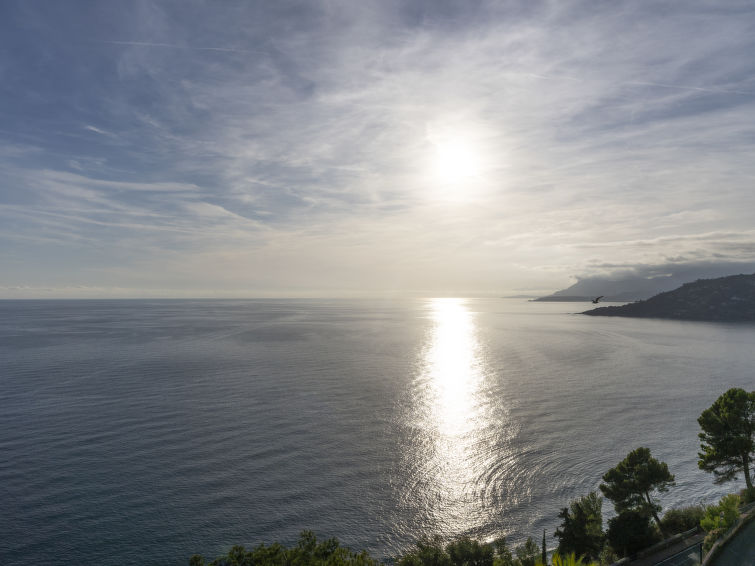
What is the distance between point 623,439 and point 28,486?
82.5m

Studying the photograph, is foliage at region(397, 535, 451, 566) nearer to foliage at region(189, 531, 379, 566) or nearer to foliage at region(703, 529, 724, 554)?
A: foliage at region(189, 531, 379, 566)

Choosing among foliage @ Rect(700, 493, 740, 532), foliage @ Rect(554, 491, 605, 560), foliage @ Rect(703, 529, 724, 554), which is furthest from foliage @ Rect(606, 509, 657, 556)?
foliage @ Rect(700, 493, 740, 532)

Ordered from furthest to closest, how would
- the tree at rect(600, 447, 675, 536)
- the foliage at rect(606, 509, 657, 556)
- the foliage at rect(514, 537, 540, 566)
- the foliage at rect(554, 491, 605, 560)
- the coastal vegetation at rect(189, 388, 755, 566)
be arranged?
the tree at rect(600, 447, 675, 536) < the foliage at rect(606, 509, 657, 556) < the foliage at rect(554, 491, 605, 560) < the foliage at rect(514, 537, 540, 566) < the coastal vegetation at rect(189, 388, 755, 566)

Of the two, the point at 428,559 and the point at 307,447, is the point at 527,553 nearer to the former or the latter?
the point at 428,559

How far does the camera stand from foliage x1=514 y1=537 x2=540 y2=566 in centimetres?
3044

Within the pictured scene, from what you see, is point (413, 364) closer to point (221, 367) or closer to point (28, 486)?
point (221, 367)

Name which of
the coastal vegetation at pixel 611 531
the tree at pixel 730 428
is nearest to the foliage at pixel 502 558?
the coastal vegetation at pixel 611 531

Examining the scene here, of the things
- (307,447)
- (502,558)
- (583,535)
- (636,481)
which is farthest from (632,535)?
(307,447)

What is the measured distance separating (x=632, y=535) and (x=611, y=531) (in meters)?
1.80

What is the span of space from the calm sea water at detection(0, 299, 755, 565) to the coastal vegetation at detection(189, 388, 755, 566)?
5.01m

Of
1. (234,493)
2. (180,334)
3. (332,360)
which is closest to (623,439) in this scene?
(234,493)

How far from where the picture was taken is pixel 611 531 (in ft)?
113

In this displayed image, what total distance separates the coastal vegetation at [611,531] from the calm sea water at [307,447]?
197 inches

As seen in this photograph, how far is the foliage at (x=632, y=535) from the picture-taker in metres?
33.2
